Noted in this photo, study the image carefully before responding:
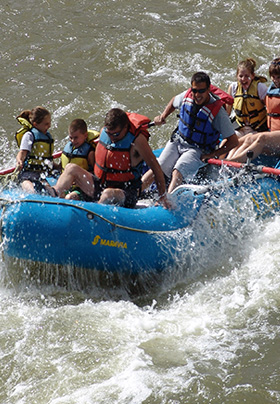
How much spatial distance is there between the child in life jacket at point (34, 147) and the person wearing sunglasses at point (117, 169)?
0.40 m

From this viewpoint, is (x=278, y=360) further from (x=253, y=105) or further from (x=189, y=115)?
(x=253, y=105)

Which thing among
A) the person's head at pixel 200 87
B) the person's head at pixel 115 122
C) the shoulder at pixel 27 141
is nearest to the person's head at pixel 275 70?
the person's head at pixel 200 87

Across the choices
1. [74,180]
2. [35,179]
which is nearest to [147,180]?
[74,180]

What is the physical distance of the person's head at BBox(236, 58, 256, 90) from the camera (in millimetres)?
5707

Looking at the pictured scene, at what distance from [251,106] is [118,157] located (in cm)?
187

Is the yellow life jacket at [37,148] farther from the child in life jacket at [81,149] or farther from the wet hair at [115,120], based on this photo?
the wet hair at [115,120]

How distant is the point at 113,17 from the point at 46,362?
25.3 feet

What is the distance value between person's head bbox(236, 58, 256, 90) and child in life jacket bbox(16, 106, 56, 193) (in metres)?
1.98

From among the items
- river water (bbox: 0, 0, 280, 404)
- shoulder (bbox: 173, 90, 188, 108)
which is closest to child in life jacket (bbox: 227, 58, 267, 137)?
shoulder (bbox: 173, 90, 188, 108)

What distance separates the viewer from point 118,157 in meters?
4.64

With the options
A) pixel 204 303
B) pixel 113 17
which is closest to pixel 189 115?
pixel 204 303

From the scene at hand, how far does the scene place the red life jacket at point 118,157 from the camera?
4.62 metres

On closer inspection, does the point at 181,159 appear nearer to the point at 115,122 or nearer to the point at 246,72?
the point at 115,122

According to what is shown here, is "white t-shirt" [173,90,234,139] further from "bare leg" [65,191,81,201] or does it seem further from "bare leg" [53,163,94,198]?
"bare leg" [65,191,81,201]
